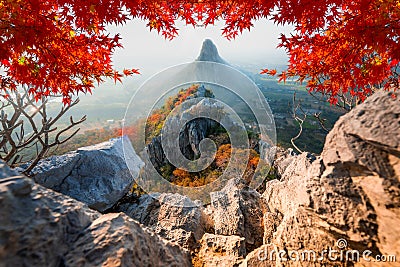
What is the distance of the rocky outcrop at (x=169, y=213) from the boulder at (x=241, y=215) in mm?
442

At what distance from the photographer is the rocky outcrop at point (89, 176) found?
4.98 meters

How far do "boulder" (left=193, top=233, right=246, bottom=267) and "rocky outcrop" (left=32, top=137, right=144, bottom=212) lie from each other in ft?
10.3

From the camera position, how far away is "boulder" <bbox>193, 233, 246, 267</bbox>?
9.63 feet

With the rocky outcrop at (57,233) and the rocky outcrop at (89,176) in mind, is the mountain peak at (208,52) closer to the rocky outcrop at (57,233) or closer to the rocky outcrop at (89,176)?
the rocky outcrop at (89,176)

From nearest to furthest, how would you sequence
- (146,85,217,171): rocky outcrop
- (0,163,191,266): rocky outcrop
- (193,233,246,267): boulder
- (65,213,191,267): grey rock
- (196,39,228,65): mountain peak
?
(0,163,191,266): rocky outcrop → (65,213,191,267): grey rock → (193,233,246,267): boulder → (146,85,217,171): rocky outcrop → (196,39,228,65): mountain peak

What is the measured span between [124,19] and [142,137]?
1268 cm

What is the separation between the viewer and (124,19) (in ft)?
12.0

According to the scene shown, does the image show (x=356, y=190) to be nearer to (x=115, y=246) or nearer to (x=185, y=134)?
(x=115, y=246)

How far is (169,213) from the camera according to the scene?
527cm

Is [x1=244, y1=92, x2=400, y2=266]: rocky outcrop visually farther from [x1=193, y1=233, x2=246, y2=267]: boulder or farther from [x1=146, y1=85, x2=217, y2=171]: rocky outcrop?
[x1=146, y1=85, x2=217, y2=171]: rocky outcrop

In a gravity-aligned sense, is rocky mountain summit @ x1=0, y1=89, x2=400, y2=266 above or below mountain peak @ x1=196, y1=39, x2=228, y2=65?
below

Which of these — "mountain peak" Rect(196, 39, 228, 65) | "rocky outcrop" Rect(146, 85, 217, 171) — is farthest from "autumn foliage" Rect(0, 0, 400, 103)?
"mountain peak" Rect(196, 39, 228, 65)

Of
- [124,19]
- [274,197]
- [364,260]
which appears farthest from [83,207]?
[274,197]

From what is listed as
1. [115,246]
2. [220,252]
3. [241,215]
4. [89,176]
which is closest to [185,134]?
[89,176]
